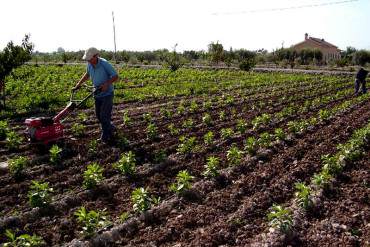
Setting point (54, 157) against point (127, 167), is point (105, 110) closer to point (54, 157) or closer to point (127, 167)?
point (54, 157)

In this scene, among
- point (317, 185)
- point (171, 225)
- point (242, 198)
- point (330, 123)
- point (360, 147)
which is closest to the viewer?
point (171, 225)

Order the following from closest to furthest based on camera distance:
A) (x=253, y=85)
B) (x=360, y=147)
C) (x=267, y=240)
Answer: (x=267, y=240) → (x=360, y=147) → (x=253, y=85)

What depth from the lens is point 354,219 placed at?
5.33 meters

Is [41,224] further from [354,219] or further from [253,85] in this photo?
[253,85]

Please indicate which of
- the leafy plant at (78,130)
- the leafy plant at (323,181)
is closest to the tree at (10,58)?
the leafy plant at (78,130)

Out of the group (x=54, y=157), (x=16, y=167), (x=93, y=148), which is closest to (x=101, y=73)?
(x=93, y=148)

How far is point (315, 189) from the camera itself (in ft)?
20.7

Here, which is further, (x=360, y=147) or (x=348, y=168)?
(x=360, y=147)

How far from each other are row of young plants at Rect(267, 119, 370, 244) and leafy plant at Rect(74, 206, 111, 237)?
83.6 inches

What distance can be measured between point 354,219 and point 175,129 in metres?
5.76

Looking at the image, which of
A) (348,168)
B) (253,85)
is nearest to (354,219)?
(348,168)

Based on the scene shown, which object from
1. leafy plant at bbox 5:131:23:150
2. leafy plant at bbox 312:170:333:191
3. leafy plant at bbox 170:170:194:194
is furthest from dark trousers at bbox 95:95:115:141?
leafy plant at bbox 312:170:333:191

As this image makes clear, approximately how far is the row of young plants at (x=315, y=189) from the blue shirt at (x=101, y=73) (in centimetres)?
445

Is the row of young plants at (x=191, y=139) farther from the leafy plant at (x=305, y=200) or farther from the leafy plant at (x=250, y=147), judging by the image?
the leafy plant at (x=305, y=200)
